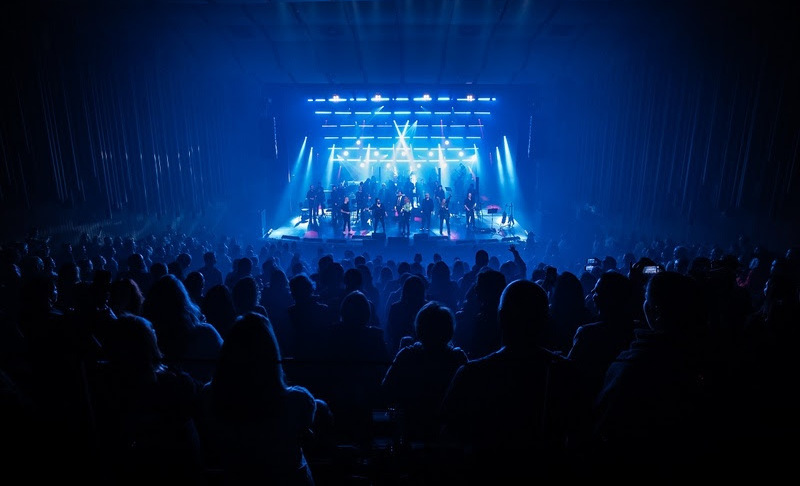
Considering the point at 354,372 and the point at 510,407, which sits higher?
the point at 510,407

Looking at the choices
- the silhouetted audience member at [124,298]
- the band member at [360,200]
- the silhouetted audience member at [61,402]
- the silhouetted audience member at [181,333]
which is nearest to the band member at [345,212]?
the band member at [360,200]

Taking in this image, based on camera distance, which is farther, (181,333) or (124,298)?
(124,298)

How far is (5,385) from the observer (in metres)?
1.99

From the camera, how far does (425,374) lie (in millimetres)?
2299

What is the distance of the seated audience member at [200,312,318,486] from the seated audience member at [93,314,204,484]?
36 cm

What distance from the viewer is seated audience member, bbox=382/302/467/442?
7.46 ft

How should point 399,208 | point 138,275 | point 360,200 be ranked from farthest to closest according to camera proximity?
point 360,200 < point 399,208 < point 138,275

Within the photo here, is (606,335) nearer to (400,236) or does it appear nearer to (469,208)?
(400,236)

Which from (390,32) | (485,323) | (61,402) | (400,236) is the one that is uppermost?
(390,32)

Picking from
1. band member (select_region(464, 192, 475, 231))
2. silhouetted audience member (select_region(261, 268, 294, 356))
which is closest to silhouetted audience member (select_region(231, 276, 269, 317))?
silhouetted audience member (select_region(261, 268, 294, 356))

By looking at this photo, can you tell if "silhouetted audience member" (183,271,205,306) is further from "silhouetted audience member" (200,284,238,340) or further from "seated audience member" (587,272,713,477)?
"seated audience member" (587,272,713,477)

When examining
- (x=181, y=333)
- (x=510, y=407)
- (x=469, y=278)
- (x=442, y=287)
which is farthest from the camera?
(x=469, y=278)

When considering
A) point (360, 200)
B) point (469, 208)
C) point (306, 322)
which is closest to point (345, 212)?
point (360, 200)

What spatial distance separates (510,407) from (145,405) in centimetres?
171
